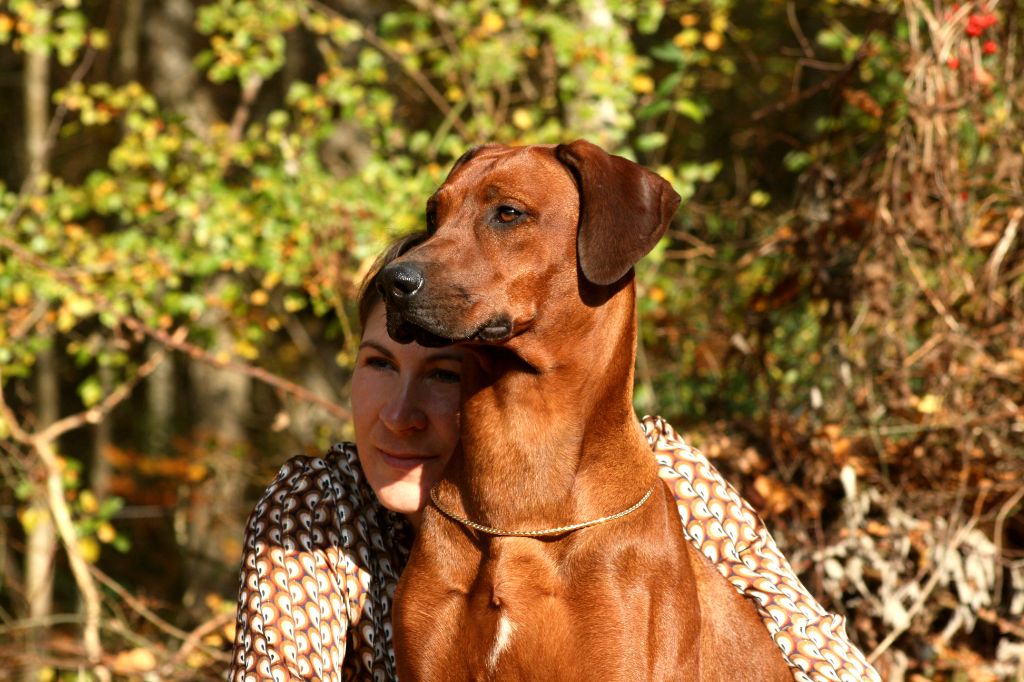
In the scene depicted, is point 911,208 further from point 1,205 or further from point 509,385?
point 1,205

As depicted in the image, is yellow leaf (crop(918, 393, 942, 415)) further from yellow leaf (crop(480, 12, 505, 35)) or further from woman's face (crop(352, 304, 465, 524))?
yellow leaf (crop(480, 12, 505, 35))

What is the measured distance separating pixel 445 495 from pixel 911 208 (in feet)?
10.7

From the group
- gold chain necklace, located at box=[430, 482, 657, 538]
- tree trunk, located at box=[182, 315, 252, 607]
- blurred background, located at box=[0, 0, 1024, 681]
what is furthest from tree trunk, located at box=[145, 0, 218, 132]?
gold chain necklace, located at box=[430, 482, 657, 538]

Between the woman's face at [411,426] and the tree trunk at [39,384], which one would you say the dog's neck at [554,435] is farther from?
the tree trunk at [39,384]

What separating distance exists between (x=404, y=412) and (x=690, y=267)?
372 cm

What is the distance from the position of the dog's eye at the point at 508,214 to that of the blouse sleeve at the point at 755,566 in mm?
876

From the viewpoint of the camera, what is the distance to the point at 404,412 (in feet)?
10.2

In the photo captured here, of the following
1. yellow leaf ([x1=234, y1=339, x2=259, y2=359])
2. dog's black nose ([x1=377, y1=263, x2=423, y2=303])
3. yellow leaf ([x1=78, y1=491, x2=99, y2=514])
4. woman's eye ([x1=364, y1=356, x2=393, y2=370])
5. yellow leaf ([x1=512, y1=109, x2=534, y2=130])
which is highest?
dog's black nose ([x1=377, y1=263, x2=423, y2=303])

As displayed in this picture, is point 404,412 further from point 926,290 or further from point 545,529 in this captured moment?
point 926,290

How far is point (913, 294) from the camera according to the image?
5.34 metres

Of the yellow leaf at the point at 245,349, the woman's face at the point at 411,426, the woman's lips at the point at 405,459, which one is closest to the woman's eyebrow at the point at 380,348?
the woman's face at the point at 411,426

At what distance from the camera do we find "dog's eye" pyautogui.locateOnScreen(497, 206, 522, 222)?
2.69m

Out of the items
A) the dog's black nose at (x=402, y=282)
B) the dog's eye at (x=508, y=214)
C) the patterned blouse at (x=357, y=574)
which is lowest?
the patterned blouse at (x=357, y=574)

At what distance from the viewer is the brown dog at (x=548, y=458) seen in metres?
2.52
